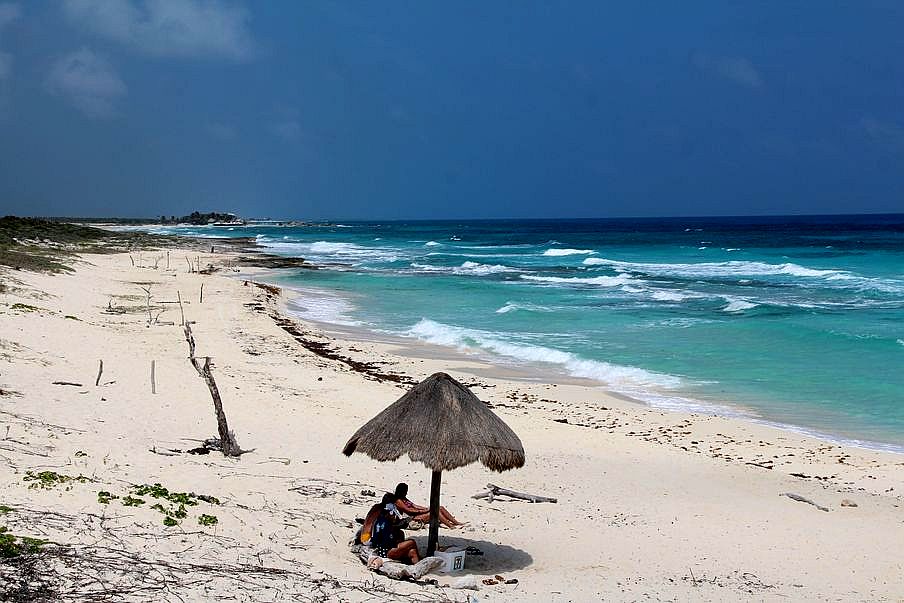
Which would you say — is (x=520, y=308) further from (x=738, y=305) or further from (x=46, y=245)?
(x=46, y=245)

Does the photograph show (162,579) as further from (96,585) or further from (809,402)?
(809,402)

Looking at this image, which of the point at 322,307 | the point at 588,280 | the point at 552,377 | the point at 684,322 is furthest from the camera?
the point at 588,280

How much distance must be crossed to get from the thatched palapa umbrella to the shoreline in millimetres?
7519

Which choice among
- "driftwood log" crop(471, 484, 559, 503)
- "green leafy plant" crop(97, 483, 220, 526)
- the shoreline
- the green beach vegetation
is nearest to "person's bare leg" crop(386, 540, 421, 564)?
"green leafy plant" crop(97, 483, 220, 526)

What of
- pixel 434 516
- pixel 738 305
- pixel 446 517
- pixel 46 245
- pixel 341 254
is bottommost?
pixel 446 517

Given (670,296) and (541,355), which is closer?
(541,355)

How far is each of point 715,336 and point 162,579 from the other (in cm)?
1869

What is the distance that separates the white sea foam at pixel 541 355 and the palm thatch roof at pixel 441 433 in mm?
9576

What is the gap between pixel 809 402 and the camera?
47.8 ft

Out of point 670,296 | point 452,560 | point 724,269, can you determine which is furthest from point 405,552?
point 724,269

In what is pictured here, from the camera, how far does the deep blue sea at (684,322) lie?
15.1m

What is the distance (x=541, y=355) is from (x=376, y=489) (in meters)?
10.4

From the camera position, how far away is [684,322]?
24109 millimetres

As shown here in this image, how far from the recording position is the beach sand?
6.25 metres
